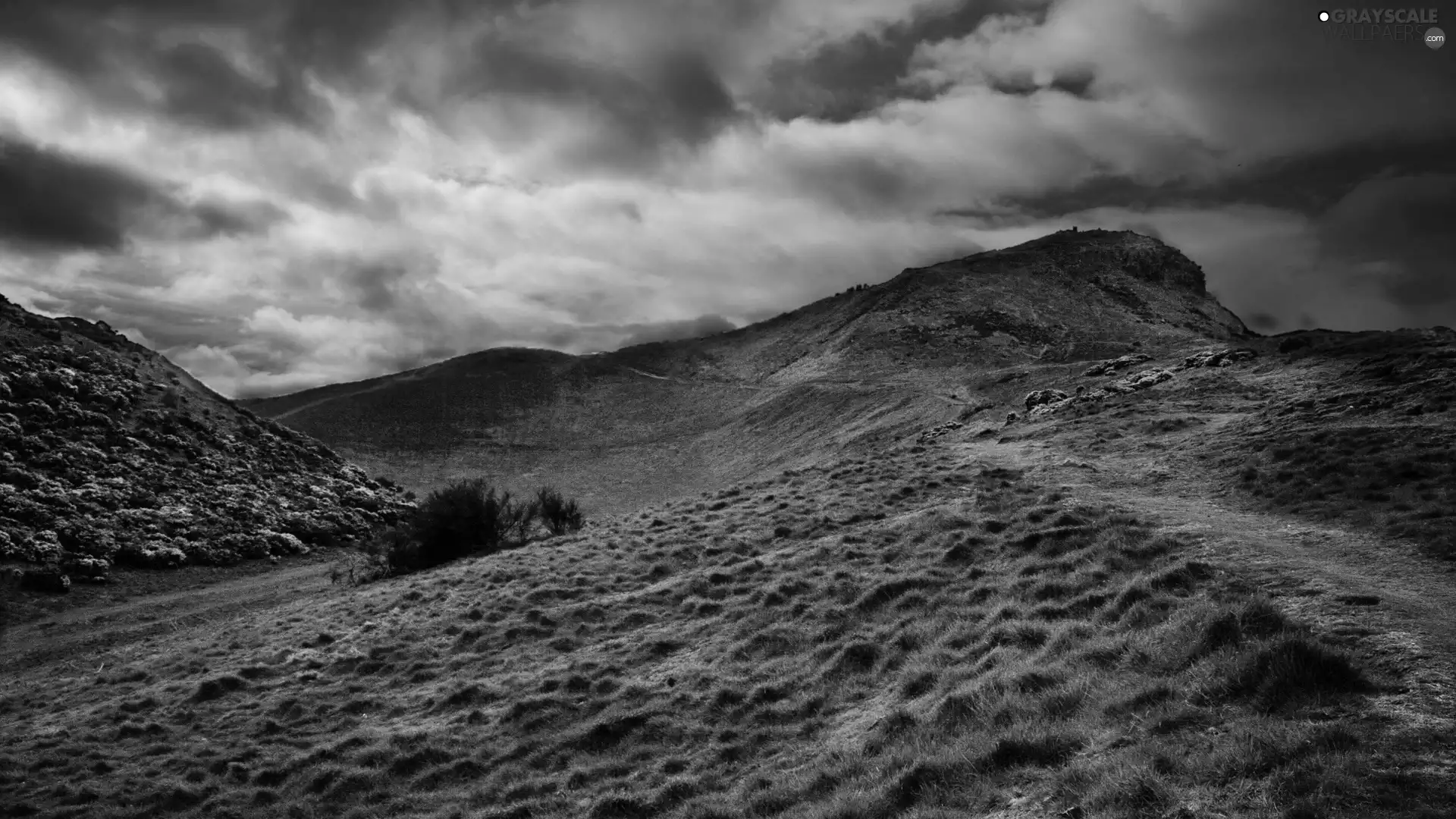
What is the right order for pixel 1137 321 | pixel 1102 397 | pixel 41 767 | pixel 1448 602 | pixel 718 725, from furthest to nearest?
1. pixel 1137 321
2. pixel 1102 397
3. pixel 41 767
4. pixel 718 725
5. pixel 1448 602

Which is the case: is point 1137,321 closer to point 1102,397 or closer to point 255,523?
point 1102,397

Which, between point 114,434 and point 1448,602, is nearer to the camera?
point 1448,602

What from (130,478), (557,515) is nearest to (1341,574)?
(557,515)

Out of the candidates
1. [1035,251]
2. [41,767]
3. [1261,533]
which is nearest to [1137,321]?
[1035,251]

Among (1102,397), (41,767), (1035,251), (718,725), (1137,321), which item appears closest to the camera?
(718,725)

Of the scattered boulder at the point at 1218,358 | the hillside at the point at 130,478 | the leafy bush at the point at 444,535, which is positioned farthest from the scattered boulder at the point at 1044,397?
the hillside at the point at 130,478

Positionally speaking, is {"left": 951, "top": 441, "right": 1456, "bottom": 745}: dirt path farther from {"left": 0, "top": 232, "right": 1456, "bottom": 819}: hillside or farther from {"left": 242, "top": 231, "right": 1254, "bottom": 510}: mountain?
{"left": 242, "top": 231, "right": 1254, "bottom": 510}: mountain

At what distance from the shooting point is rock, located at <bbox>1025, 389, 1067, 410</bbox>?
41406 mm

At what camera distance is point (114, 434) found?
40.0 m

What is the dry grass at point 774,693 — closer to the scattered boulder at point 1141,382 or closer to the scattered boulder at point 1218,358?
the scattered boulder at point 1141,382

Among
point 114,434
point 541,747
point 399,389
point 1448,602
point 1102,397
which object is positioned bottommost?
point 541,747

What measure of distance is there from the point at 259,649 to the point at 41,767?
6239 mm

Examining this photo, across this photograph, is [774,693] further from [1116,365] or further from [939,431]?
[1116,365]

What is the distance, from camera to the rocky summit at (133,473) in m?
32.3
